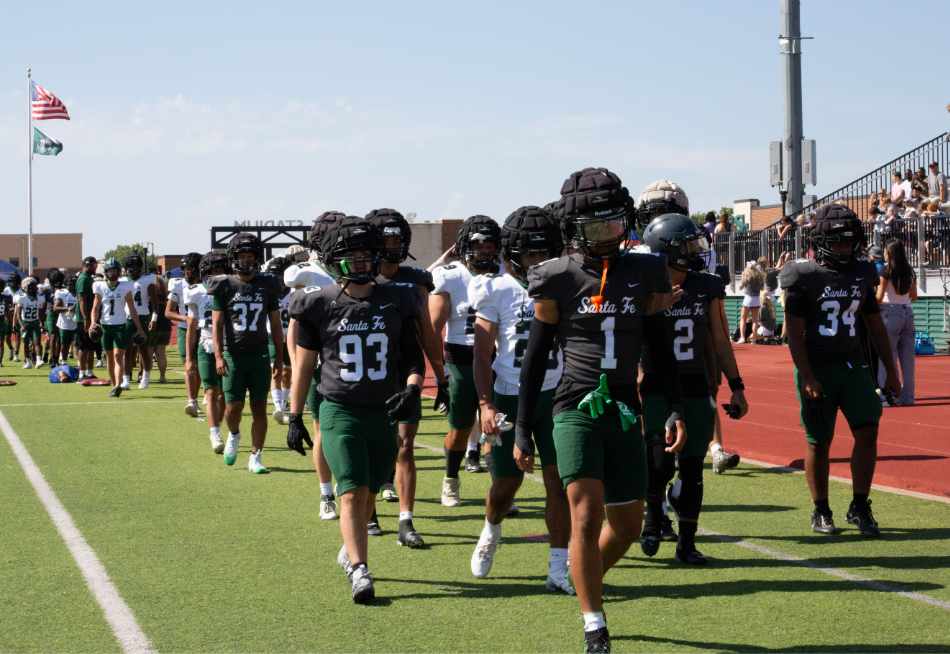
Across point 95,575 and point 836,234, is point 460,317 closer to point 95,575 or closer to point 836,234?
point 836,234

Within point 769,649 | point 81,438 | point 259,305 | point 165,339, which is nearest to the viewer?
point 769,649

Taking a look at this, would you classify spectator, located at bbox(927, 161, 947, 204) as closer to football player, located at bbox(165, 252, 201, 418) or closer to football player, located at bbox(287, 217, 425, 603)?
Result: football player, located at bbox(165, 252, 201, 418)

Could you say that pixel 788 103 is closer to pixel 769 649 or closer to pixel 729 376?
pixel 729 376

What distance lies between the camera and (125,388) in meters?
18.1

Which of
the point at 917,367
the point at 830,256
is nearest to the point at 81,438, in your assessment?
the point at 830,256

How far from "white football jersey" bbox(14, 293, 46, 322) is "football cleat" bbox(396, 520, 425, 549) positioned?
21350mm

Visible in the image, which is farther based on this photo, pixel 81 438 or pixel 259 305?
pixel 81 438

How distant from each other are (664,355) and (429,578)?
2.14m

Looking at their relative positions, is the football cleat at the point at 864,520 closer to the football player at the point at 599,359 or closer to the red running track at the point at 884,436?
the red running track at the point at 884,436

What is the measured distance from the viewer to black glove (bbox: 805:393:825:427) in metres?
6.95

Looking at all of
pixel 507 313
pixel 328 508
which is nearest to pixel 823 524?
pixel 507 313

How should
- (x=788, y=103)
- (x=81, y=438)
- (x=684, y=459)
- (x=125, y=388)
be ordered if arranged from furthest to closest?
(x=788, y=103), (x=125, y=388), (x=81, y=438), (x=684, y=459)

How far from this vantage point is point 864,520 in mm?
6934

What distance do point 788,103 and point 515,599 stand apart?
24.3 meters
